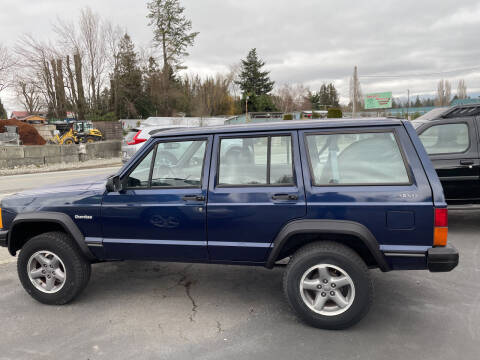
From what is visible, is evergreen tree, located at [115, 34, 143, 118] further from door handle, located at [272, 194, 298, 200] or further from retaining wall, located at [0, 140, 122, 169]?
door handle, located at [272, 194, 298, 200]

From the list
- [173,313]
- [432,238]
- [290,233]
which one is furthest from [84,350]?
[432,238]

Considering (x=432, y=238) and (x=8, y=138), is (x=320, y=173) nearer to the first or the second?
(x=432, y=238)

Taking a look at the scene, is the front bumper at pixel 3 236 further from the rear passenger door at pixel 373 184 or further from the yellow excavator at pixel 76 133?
the yellow excavator at pixel 76 133

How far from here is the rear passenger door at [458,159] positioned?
590cm

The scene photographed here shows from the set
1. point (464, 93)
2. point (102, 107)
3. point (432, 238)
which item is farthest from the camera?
point (464, 93)

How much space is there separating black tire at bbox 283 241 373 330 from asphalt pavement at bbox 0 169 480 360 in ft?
0.41

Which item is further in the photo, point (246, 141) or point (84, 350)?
point (246, 141)

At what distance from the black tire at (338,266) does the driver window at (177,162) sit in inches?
48.2

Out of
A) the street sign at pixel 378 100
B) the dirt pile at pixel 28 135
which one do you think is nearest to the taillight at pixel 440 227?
the dirt pile at pixel 28 135

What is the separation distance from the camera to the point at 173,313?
141 inches

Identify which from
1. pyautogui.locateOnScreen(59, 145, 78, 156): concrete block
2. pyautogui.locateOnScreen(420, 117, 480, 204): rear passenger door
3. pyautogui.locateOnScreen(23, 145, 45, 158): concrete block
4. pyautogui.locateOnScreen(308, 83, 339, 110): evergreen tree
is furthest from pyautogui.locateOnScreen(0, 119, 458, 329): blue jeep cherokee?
pyautogui.locateOnScreen(308, 83, 339, 110): evergreen tree

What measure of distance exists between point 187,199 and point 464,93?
88.8 meters

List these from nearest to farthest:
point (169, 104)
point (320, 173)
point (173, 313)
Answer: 1. point (320, 173)
2. point (173, 313)
3. point (169, 104)

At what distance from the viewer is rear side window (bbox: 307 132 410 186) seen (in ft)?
10.3
